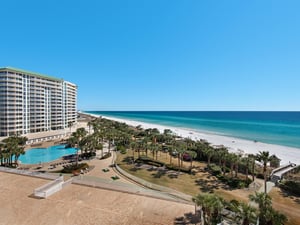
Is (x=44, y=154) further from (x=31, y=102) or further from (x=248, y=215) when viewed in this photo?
(x=248, y=215)

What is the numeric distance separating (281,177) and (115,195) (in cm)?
2913

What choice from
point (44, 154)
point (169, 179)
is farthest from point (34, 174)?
point (44, 154)

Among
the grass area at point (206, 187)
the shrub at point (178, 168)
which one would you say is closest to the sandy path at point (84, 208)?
the grass area at point (206, 187)

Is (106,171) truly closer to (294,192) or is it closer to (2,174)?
(2,174)

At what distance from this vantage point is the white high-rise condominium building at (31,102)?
2539 inches

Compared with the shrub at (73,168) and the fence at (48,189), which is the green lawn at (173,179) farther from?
the fence at (48,189)

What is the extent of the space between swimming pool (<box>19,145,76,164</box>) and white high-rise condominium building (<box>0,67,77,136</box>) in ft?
67.7

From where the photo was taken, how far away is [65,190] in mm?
22672

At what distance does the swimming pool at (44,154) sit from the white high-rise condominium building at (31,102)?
20.6 meters

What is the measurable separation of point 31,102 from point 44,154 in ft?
112

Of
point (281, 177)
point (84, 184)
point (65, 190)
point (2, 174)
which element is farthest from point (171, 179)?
point (2, 174)

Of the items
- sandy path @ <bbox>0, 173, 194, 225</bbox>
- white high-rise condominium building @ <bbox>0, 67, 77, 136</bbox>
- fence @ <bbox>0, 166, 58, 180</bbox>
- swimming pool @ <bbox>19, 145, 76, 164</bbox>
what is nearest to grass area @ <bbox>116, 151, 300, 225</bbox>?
sandy path @ <bbox>0, 173, 194, 225</bbox>

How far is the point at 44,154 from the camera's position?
49.6 metres

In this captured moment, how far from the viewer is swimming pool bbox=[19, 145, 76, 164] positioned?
4403 cm
